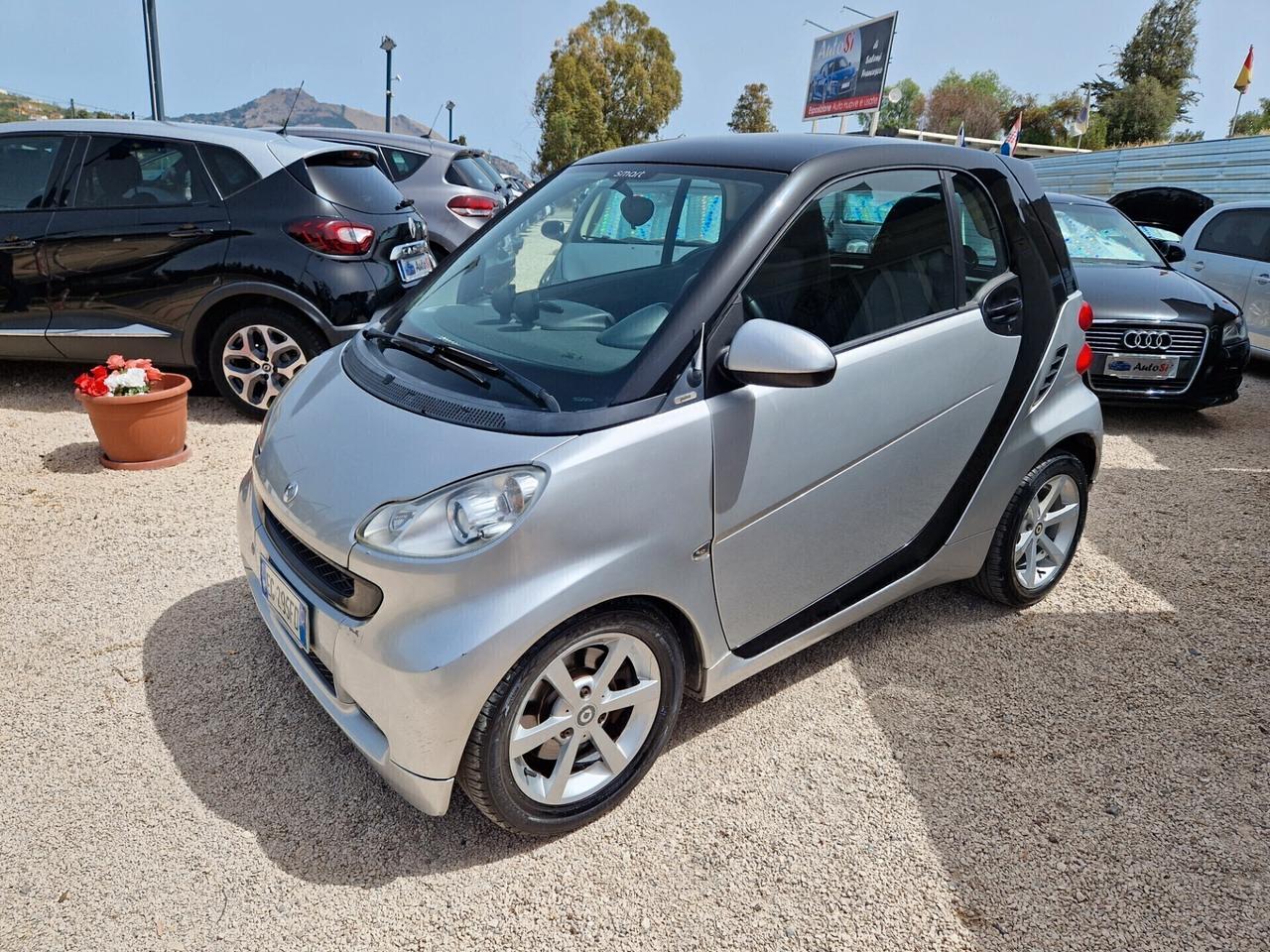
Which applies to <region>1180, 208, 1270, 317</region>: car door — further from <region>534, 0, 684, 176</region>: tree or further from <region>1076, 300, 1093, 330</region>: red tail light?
<region>534, 0, 684, 176</region>: tree

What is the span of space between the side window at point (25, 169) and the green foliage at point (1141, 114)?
213ft

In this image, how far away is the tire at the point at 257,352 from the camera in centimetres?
Answer: 530

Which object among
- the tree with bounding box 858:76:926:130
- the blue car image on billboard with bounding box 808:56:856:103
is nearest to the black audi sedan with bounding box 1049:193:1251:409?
the blue car image on billboard with bounding box 808:56:856:103

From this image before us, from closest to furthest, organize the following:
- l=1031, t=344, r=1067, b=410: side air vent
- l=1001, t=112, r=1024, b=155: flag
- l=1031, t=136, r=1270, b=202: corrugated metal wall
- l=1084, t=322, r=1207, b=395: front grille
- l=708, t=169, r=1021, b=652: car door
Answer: l=708, t=169, r=1021, b=652: car door, l=1031, t=344, r=1067, b=410: side air vent, l=1084, t=322, r=1207, b=395: front grille, l=1031, t=136, r=1270, b=202: corrugated metal wall, l=1001, t=112, r=1024, b=155: flag

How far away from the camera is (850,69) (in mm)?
46969

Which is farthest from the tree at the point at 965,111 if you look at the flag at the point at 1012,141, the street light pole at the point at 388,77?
the street light pole at the point at 388,77

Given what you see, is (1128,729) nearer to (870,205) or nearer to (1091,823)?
(1091,823)

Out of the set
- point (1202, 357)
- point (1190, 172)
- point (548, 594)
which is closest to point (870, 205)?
point (548, 594)

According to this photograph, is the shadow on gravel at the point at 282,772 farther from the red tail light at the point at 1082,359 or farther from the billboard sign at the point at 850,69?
the billboard sign at the point at 850,69

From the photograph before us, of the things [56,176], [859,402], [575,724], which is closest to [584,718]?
[575,724]

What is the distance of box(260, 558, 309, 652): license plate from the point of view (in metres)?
2.27

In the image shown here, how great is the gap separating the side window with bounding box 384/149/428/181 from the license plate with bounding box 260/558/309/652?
7.05 meters

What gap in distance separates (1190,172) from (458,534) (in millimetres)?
21234

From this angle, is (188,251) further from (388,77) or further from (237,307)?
(388,77)
